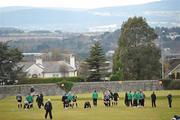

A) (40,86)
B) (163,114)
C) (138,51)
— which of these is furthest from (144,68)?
(163,114)

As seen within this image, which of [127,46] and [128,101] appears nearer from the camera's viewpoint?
[128,101]

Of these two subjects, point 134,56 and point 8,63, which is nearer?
point 134,56

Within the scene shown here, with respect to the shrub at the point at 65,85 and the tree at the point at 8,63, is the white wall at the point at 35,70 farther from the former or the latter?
the shrub at the point at 65,85

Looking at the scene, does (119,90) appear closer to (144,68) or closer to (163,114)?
(144,68)

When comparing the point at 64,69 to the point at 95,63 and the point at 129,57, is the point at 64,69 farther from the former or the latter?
the point at 129,57

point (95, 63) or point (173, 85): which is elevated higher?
point (95, 63)

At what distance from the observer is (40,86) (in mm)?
80250

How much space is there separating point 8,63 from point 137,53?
20.1 metres

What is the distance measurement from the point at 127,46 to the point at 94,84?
20.2 metres

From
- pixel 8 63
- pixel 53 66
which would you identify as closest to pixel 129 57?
pixel 8 63

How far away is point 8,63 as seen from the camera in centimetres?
9781

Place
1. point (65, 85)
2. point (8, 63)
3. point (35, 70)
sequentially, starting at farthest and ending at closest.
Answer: point (35, 70) < point (8, 63) < point (65, 85)

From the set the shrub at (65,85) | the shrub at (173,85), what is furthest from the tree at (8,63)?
the shrub at (173,85)

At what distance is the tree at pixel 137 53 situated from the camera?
A: 9669cm
